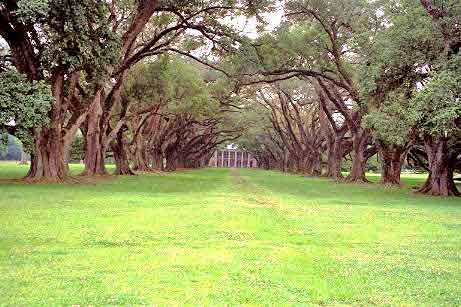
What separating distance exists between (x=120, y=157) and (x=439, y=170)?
24.0 metres

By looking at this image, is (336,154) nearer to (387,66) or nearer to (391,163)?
(391,163)

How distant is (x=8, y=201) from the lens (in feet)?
49.6

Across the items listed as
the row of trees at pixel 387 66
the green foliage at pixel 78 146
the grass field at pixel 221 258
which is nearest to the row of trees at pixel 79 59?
the row of trees at pixel 387 66

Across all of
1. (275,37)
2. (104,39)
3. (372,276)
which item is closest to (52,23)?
(104,39)

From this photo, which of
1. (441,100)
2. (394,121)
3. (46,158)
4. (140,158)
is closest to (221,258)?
(441,100)

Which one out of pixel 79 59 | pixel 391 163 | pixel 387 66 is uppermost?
pixel 387 66

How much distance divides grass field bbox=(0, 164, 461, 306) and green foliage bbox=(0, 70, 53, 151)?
24.5 feet

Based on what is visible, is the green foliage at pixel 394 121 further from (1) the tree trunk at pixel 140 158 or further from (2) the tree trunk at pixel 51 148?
(1) the tree trunk at pixel 140 158

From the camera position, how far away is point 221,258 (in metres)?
7.43

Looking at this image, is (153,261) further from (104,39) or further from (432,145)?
(432,145)

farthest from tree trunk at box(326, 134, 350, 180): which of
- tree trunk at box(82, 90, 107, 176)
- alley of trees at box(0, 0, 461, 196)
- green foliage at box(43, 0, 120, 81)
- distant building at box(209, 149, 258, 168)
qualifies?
distant building at box(209, 149, 258, 168)

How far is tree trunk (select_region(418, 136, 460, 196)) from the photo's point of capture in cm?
2645

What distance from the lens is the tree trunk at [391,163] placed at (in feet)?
115

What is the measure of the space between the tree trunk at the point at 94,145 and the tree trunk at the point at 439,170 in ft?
58.3
